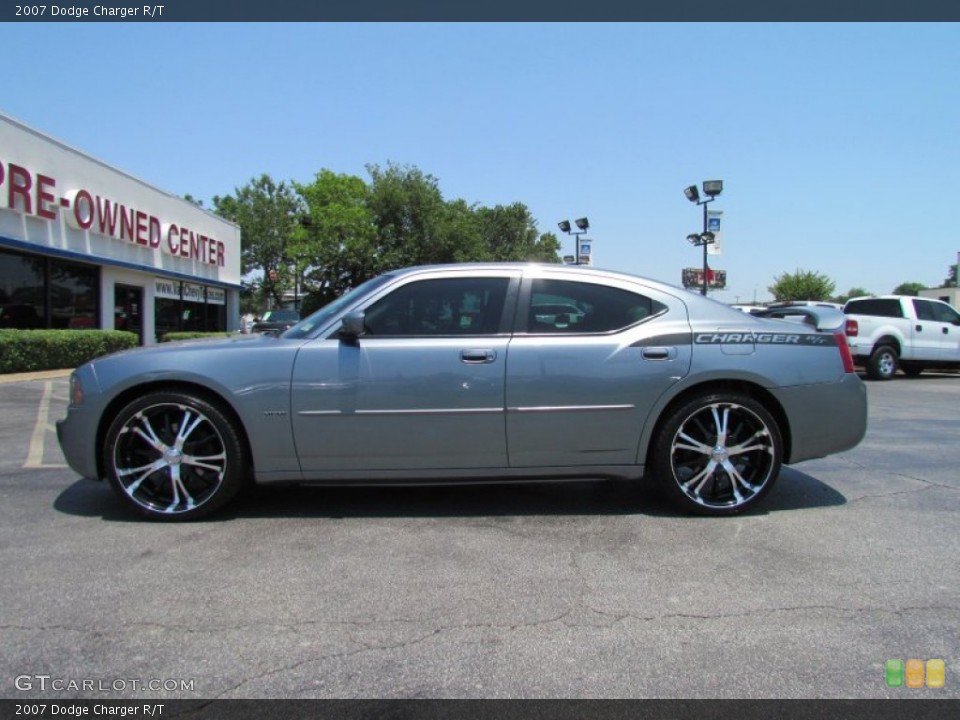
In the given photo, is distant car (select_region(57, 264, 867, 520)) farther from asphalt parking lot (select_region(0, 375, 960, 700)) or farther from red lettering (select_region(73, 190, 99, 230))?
red lettering (select_region(73, 190, 99, 230))

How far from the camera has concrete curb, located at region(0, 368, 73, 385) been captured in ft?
41.4

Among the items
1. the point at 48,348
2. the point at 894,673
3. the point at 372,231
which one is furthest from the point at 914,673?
the point at 372,231

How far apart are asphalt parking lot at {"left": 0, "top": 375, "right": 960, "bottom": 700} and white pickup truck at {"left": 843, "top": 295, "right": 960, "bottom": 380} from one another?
10.5m

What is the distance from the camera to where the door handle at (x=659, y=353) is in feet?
13.1

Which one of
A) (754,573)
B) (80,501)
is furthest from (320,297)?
(754,573)

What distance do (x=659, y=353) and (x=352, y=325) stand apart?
6.22 ft

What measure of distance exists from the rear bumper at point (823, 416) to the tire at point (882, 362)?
11364 mm

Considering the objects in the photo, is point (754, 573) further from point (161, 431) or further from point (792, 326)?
point (161, 431)

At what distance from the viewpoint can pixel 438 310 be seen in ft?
13.3

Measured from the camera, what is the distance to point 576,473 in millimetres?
4008

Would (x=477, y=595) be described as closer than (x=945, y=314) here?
Yes

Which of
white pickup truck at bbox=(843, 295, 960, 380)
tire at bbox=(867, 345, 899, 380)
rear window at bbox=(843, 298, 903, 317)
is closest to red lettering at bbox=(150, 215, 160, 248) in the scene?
white pickup truck at bbox=(843, 295, 960, 380)

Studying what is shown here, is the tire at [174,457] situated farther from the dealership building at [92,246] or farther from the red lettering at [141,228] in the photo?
the red lettering at [141,228]

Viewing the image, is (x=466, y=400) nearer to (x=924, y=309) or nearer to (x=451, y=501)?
(x=451, y=501)
